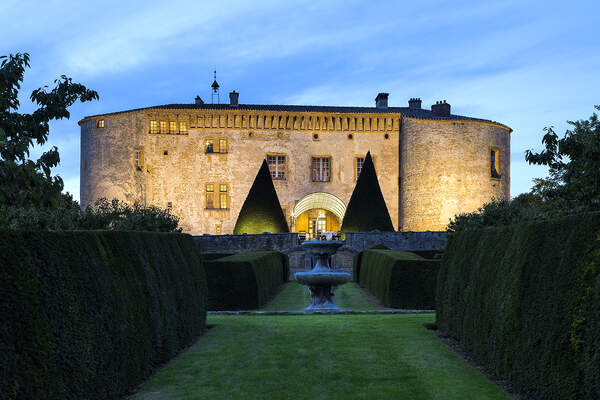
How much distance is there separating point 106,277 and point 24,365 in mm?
1480

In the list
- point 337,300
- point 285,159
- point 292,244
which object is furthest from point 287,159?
point 337,300

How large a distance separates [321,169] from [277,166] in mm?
2796

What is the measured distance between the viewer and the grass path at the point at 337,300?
13156mm

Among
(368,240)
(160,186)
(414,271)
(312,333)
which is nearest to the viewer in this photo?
(312,333)

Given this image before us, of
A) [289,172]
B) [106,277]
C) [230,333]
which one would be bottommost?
[230,333]

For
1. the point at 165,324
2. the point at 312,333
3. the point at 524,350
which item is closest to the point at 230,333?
the point at 312,333

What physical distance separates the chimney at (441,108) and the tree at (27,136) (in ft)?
108

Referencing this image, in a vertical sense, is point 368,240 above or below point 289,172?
below

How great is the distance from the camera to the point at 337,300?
1479 centimetres

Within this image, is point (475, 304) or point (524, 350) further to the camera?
point (475, 304)

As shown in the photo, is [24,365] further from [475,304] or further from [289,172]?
[289,172]

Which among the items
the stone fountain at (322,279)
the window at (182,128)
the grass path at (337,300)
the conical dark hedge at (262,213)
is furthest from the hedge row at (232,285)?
the window at (182,128)

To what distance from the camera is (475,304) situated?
6258mm

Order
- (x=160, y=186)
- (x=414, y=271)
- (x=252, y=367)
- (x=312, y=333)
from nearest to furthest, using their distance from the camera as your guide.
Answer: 1. (x=252, y=367)
2. (x=312, y=333)
3. (x=414, y=271)
4. (x=160, y=186)
